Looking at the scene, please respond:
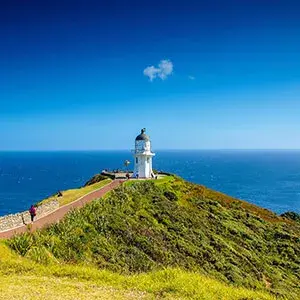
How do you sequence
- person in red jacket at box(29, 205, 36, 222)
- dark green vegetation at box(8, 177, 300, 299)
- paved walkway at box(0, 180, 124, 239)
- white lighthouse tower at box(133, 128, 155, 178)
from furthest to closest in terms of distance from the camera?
white lighthouse tower at box(133, 128, 155, 178), person in red jacket at box(29, 205, 36, 222), dark green vegetation at box(8, 177, 300, 299), paved walkway at box(0, 180, 124, 239)

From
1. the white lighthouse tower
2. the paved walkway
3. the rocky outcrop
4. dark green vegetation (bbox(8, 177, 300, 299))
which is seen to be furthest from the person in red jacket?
the white lighthouse tower

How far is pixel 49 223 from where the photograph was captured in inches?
922

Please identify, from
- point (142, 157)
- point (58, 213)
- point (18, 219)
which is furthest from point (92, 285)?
point (142, 157)

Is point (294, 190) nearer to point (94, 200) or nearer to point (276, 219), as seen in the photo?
point (276, 219)

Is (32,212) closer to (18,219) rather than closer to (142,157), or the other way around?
(18,219)

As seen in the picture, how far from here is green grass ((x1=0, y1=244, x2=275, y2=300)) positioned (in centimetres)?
1330

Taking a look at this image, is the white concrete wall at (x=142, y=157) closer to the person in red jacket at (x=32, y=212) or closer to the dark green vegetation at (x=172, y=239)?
the dark green vegetation at (x=172, y=239)

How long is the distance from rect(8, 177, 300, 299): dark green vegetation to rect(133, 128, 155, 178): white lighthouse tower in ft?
15.7

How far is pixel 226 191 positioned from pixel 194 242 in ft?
306

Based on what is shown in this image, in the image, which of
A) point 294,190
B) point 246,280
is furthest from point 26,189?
point 246,280

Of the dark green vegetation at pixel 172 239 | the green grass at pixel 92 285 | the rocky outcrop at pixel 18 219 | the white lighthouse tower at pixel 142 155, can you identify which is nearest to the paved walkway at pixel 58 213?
the rocky outcrop at pixel 18 219

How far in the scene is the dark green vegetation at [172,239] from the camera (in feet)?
69.6

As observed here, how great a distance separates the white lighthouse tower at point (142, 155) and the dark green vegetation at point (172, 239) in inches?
188

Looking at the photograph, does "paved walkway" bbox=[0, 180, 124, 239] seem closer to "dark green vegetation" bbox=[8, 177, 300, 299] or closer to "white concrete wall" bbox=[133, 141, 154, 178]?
"dark green vegetation" bbox=[8, 177, 300, 299]
